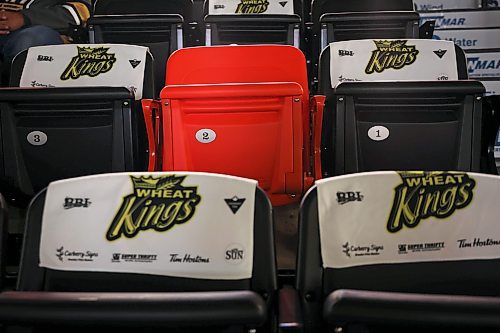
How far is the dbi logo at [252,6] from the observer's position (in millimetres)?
2928

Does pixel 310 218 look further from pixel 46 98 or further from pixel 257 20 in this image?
pixel 257 20

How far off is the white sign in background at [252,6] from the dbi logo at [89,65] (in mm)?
998

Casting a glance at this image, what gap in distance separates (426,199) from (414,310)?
245 mm

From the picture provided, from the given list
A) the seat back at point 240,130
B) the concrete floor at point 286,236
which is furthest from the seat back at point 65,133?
the concrete floor at point 286,236

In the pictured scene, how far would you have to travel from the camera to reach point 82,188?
40.1 inches

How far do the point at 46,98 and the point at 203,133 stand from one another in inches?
17.5

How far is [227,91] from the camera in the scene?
1.62 m

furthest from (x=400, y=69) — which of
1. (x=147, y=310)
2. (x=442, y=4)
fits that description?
(x=442, y=4)

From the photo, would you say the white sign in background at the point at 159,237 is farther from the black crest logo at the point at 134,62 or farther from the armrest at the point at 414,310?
the black crest logo at the point at 134,62

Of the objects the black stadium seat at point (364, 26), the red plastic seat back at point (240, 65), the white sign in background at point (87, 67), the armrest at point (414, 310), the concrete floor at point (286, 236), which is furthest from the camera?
the black stadium seat at point (364, 26)

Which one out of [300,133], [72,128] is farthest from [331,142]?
[72,128]

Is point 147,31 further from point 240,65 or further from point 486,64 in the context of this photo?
point 486,64

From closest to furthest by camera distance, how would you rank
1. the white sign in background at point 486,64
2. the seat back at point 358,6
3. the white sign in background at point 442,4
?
the seat back at point 358,6 → the white sign in background at point 486,64 → the white sign in background at point 442,4

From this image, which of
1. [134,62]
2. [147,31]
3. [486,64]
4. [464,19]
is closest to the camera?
[134,62]
